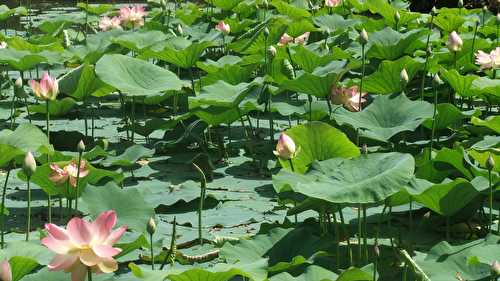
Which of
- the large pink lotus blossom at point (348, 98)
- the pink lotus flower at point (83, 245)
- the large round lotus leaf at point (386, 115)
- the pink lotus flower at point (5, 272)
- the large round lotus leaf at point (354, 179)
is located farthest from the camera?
the large pink lotus blossom at point (348, 98)

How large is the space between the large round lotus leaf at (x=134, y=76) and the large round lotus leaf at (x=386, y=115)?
2.51 ft

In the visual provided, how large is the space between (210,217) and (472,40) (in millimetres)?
1803

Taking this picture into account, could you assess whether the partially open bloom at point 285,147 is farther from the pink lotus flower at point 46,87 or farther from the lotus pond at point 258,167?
the pink lotus flower at point 46,87

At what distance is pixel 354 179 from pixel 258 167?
1.19 meters

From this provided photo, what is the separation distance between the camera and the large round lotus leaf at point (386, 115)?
8.89ft

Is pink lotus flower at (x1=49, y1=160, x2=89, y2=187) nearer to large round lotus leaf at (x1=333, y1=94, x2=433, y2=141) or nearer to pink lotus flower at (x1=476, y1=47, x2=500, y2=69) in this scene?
large round lotus leaf at (x1=333, y1=94, x2=433, y2=141)

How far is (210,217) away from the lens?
8.90ft

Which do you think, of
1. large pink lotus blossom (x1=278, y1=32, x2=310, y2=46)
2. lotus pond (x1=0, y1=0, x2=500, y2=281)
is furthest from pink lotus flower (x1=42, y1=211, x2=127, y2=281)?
large pink lotus blossom (x1=278, y1=32, x2=310, y2=46)

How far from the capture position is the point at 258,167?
10.6 ft

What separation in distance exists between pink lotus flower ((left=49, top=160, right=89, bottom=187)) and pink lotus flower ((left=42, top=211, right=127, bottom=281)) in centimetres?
85

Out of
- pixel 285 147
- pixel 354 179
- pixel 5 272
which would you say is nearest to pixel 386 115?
pixel 285 147

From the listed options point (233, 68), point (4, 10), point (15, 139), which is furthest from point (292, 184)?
point (4, 10)

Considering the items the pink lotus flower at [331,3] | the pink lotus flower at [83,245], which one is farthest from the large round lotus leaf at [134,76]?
the pink lotus flower at [331,3]

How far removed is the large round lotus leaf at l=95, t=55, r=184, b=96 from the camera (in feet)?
10.7
